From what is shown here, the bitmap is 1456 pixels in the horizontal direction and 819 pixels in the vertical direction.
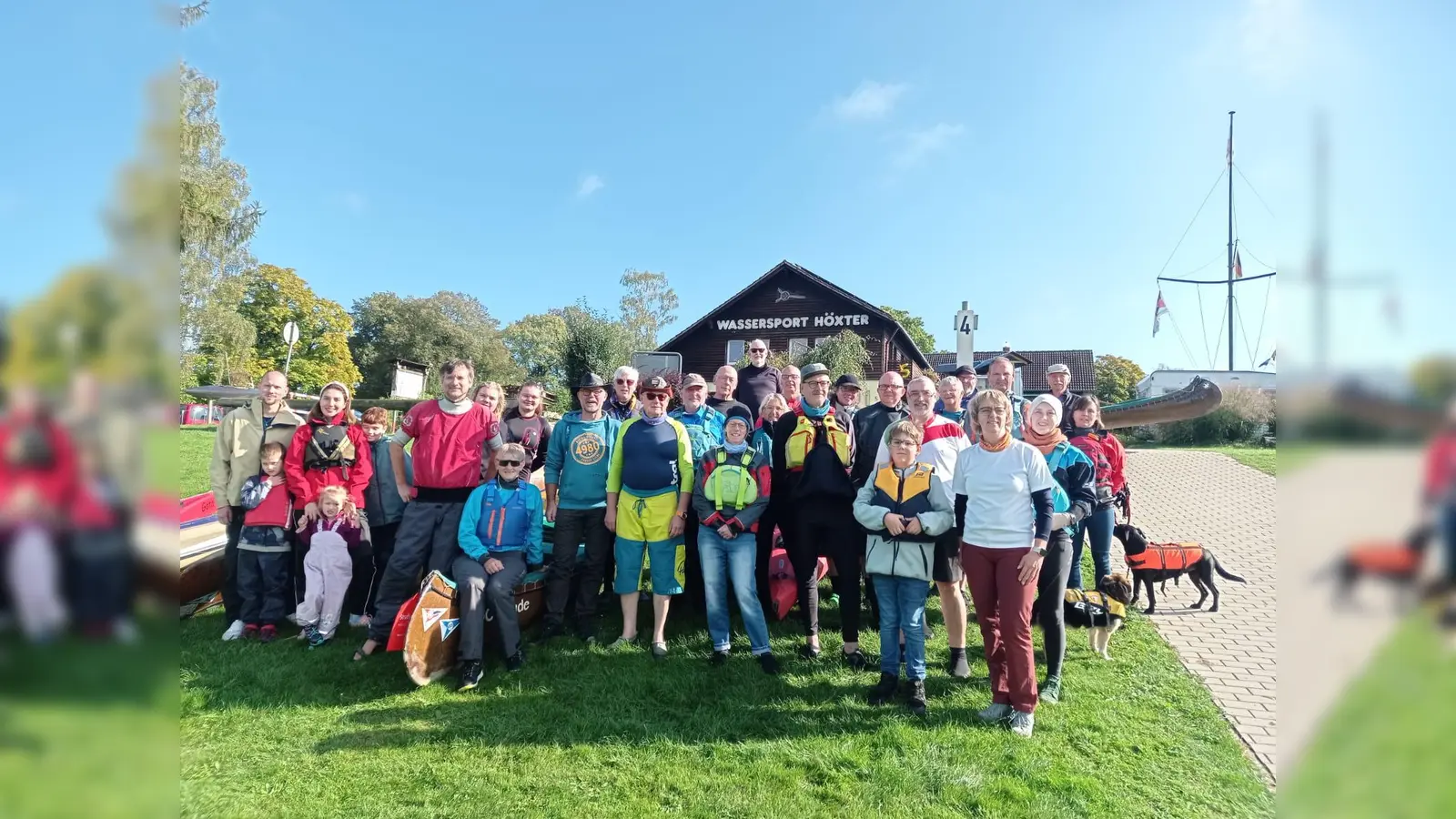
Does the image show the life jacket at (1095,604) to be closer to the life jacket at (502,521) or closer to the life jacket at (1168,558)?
the life jacket at (1168,558)

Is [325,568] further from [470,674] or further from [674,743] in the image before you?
[674,743]

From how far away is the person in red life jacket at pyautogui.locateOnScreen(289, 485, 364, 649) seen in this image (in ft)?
17.4

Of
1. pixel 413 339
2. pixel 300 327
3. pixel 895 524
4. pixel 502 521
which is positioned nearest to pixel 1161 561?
pixel 895 524

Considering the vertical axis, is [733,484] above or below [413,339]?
below

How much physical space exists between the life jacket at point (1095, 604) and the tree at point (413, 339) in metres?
48.5

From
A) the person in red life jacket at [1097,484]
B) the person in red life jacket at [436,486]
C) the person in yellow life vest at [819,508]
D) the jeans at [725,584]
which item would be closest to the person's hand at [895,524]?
the person in yellow life vest at [819,508]

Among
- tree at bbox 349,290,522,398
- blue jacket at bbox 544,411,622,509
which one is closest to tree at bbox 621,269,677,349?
tree at bbox 349,290,522,398

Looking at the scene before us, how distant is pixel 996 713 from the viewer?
4.24 meters

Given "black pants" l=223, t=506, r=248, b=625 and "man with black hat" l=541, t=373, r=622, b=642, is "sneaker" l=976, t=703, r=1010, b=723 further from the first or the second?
"black pants" l=223, t=506, r=248, b=625

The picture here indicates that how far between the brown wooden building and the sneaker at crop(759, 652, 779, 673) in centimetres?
2200

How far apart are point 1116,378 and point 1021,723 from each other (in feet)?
194

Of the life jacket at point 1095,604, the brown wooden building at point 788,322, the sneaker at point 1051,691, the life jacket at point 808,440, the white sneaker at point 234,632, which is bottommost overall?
the sneaker at point 1051,691

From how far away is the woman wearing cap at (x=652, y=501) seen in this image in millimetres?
5223
